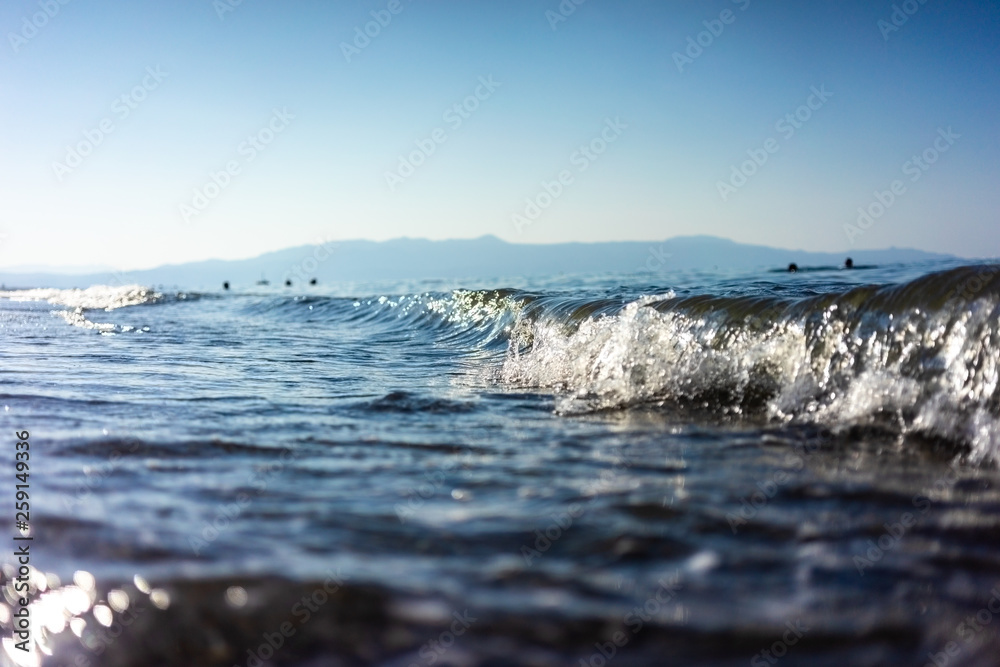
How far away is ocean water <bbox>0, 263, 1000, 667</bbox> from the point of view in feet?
8.00

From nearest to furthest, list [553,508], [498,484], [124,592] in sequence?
[124,592]
[553,508]
[498,484]

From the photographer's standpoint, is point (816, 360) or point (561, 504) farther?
point (816, 360)

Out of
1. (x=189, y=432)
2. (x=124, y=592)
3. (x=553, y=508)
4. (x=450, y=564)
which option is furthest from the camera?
(x=189, y=432)

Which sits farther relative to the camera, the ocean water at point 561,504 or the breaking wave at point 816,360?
the breaking wave at point 816,360

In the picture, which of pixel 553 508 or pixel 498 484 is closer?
pixel 553 508

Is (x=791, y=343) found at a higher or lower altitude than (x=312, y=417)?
higher

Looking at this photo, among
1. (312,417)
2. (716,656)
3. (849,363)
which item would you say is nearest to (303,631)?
(716,656)

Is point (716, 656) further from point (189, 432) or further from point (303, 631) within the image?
point (189, 432)

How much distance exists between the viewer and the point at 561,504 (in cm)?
365

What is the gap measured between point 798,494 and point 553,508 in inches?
52.6

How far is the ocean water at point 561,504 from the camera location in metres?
2.44

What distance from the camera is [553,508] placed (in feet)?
11.8

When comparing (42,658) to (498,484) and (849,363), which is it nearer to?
(498,484)

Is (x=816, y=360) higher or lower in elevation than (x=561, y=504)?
higher
